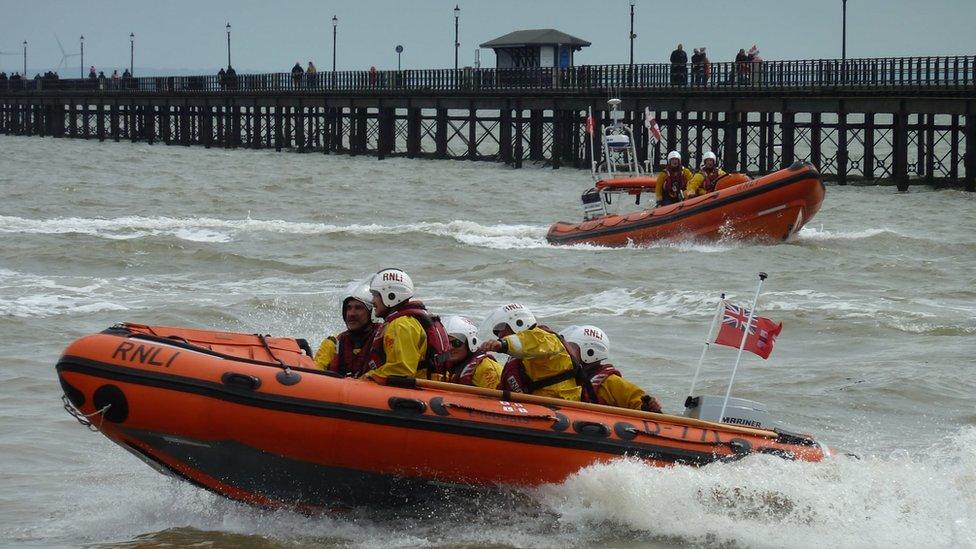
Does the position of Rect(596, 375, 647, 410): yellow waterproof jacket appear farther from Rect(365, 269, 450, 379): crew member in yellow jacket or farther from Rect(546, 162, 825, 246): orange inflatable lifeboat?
Rect(546, 162, 825, 246): orange inflatable lifeboat

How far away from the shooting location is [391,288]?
7.70 meters

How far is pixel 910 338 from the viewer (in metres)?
13.2

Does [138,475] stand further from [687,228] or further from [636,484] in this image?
[687,228]

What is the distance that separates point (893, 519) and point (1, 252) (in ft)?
45.9

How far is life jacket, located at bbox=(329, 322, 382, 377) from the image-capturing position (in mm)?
7957

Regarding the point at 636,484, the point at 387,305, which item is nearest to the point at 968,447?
the point at 636,484

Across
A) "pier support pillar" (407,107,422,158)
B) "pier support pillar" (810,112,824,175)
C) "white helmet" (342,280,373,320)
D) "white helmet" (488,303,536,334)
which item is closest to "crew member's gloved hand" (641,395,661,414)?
"white helmet" (488,303,536,334)

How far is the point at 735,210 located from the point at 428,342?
12063 millimetres

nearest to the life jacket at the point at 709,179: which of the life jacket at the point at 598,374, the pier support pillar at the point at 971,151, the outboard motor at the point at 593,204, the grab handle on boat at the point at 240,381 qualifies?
the outboard motor at the point at 593,204

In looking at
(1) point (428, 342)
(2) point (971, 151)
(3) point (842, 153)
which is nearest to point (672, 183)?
(2) point (971, 151)

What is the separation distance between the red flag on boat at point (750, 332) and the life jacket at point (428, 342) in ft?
5.27

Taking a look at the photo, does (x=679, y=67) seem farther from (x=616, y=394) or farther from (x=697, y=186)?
(x=616, y=394)

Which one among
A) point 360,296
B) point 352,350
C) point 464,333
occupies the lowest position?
point 352,350

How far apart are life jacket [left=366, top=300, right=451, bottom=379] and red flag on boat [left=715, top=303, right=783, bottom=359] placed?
1606mm
